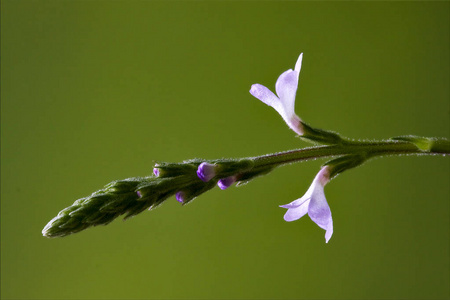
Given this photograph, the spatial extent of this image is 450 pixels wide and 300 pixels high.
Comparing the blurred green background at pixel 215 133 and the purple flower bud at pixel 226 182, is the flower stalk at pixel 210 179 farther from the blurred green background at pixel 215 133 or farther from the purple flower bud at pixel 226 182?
the blurred green background at pixel 215 133

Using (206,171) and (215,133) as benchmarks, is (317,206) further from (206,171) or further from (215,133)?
(215,133)

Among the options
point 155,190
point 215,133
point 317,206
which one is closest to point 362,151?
point 317,206

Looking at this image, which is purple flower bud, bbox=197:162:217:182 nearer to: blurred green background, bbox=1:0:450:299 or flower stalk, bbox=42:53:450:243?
flower stalk, bbox=42:53:450:243

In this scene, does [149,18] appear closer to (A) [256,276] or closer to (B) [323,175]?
(A) [256,276]

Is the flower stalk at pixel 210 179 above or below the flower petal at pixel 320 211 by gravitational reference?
above

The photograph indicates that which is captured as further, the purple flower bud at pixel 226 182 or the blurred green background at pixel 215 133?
the blurred green background at pixel 215 133

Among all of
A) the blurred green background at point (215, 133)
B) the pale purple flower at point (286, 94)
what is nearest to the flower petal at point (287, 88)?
the pale purple flower at point (286, 94)

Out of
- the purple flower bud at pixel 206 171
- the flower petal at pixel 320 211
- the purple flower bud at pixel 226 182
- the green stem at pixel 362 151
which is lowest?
the flower petal at pixel 320 211
